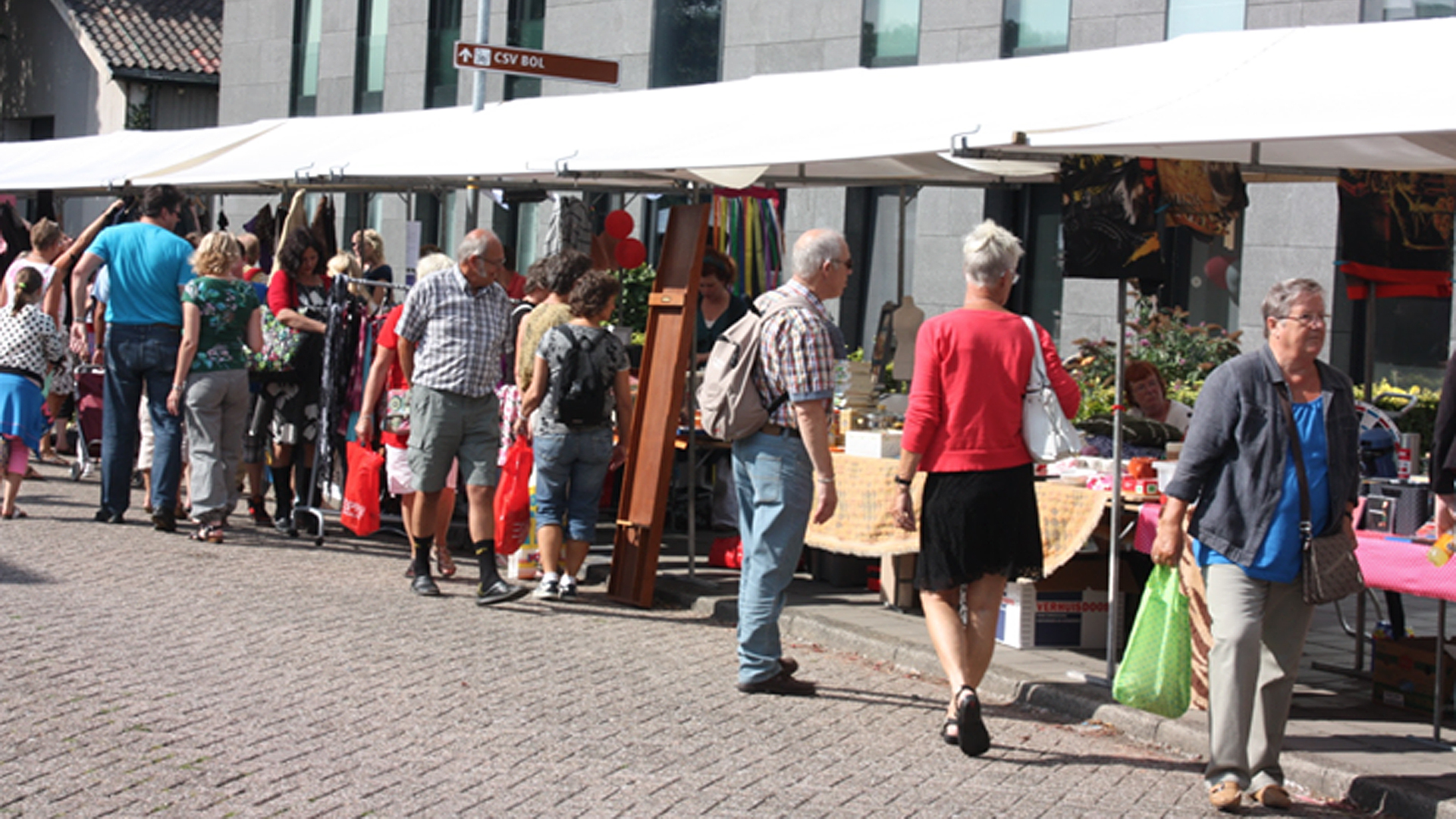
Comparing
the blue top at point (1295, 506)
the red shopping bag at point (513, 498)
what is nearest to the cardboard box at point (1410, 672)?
the blue top at point (1295, 506)

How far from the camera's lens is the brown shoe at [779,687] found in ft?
22.0

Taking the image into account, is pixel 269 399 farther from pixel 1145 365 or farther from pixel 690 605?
pixel 1145 365

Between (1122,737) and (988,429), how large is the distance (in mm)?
1426

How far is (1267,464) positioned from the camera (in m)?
5.23

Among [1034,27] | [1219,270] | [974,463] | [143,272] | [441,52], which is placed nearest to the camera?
[974,463]

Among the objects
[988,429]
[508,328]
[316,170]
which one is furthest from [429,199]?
[988,429]

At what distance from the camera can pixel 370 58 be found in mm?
26531

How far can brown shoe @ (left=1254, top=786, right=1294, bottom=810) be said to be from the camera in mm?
5340

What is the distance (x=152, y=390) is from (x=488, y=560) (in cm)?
326

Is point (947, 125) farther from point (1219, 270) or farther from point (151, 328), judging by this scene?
point (1219, 270)

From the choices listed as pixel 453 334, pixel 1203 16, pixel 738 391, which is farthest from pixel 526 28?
pixel 738 391

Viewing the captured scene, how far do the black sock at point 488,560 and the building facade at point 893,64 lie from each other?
2.85 m

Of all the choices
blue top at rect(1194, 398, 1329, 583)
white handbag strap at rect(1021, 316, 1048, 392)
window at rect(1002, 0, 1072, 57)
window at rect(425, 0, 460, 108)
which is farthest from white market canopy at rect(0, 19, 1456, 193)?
window at rect(425, 0, 460, 108)

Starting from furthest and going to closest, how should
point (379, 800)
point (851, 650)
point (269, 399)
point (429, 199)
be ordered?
point (429, 199), point (269, 399), point (851, 650), point (379, 800)
